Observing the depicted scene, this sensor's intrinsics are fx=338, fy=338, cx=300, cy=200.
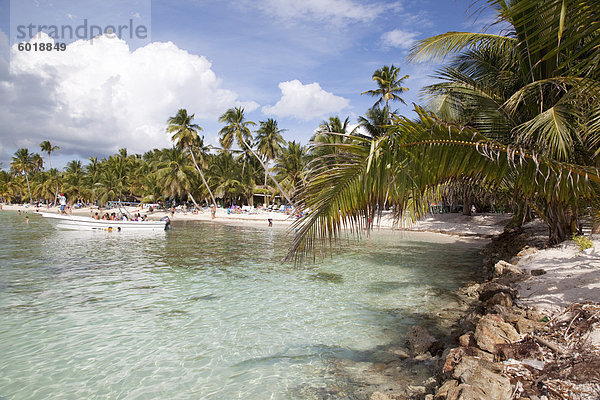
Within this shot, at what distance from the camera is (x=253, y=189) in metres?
51.2

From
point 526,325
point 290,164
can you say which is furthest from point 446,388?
point 290,164

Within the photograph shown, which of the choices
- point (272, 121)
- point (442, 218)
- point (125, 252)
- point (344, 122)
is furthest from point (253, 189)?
point (125, 252)

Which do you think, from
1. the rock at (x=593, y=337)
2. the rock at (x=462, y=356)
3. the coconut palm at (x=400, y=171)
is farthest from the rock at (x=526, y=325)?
the coconut palm at (x=400, y=171)

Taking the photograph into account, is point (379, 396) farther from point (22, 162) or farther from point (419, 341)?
point (22, 162)

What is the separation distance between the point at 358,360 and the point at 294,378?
45.1 inches

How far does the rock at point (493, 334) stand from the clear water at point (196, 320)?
1.95 meters

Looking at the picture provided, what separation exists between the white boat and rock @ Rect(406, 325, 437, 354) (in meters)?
24.9

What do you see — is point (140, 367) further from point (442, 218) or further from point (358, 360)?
point (442, 218)

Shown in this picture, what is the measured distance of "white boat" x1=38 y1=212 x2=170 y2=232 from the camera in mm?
26172

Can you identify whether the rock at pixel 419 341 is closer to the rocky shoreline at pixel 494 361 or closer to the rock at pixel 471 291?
the rocky shoreline at pixel 494 361

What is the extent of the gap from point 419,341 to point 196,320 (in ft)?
15.4

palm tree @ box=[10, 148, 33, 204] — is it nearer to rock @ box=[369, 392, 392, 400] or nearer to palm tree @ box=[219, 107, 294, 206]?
palm tree @ box=[219, 107, 294, 206]

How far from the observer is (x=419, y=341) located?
5750 millimetres

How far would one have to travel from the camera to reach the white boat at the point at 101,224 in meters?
26.2
